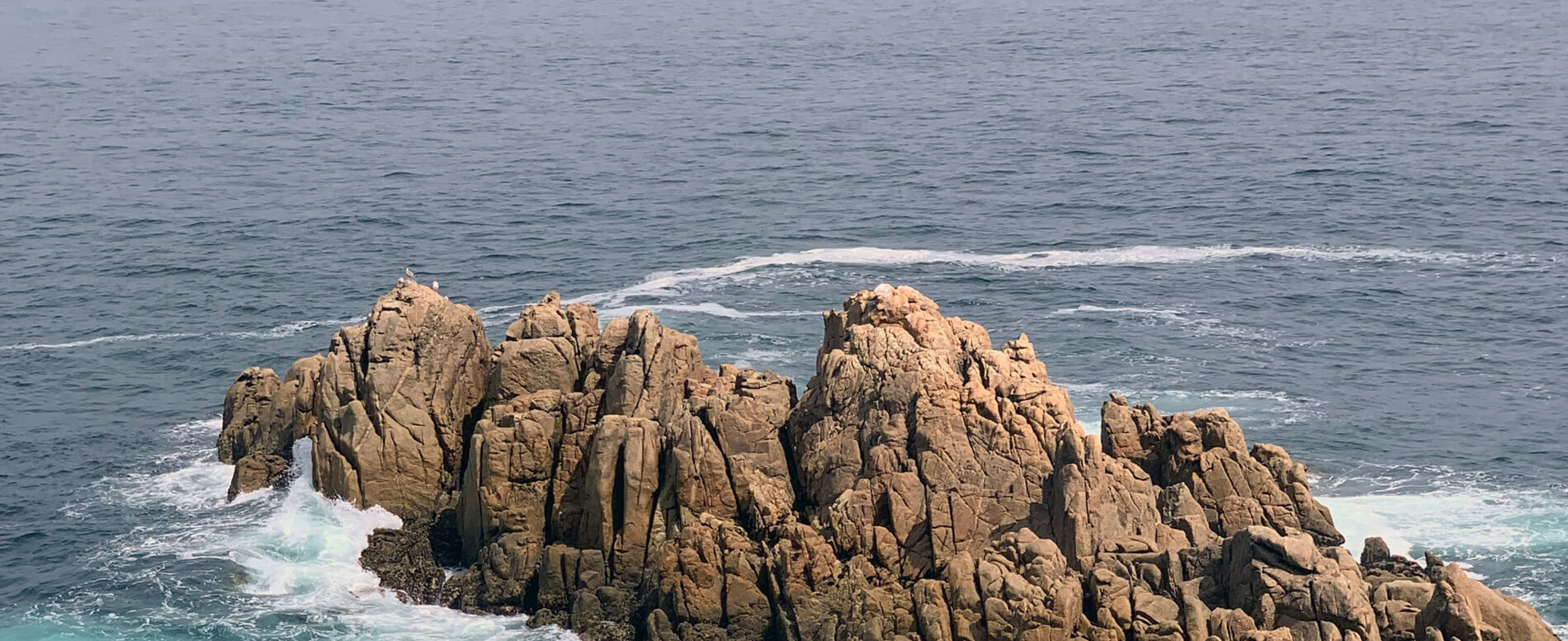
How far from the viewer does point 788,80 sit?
18325 centimetres

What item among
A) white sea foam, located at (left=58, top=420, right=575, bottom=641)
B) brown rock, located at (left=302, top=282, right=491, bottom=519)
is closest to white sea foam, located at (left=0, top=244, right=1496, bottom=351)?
brown rock, located at (left=302, top=282, right=491, bottom=519)

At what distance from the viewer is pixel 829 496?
66.4m

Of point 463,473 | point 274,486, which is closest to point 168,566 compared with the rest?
point 274,486

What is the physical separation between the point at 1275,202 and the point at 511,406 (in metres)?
74.2

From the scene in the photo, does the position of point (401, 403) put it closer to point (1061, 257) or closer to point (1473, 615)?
point (1473, 615)

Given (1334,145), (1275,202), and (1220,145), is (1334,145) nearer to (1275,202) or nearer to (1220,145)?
(1220,145)

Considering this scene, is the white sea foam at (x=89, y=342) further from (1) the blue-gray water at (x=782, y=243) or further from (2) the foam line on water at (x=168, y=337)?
(1) the blue-gray water at (x=782, y=243)

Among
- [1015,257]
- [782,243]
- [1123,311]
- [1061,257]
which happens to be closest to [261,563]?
[1123,311]

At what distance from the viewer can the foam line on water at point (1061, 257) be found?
4660 inches

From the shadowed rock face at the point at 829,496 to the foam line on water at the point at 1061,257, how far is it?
40.0 meters

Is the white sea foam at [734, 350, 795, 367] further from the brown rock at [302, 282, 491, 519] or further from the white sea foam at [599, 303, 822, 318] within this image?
the brown rock at [302, 282, 491, 519]

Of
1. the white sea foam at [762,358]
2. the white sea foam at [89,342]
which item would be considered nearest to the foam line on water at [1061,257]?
the white sea foam at [762,358]

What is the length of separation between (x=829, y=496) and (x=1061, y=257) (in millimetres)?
57472

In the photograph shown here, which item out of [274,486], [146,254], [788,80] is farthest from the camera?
[788,80]
